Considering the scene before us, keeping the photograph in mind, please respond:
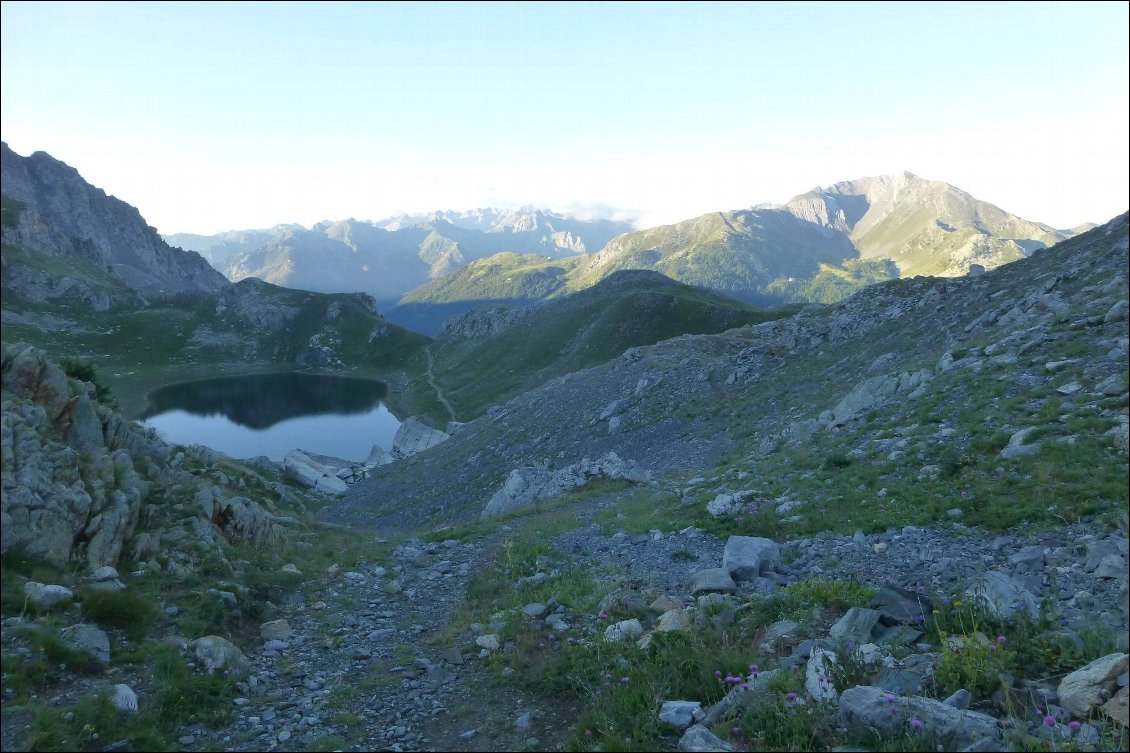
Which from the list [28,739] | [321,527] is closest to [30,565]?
[28,739]

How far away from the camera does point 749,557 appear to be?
12.7 meters

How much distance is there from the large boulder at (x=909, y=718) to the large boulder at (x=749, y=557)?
19.5 ft

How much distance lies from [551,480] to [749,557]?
19473 millimetres

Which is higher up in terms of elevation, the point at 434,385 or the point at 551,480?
the point at 551,480

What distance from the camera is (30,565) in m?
11.3

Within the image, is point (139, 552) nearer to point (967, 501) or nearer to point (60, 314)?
point (967, 501)

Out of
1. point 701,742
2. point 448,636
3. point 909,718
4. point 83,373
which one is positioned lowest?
point 448,636

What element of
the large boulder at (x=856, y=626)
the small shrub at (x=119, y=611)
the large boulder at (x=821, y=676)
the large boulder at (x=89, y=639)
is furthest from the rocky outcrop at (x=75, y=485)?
the large boulder at (x=856, y=626)

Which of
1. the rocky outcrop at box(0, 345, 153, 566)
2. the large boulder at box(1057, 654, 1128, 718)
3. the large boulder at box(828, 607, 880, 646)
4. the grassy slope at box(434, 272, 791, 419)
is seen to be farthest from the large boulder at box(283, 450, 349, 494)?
the large boulder at box(1057, 654, 1128, 718)

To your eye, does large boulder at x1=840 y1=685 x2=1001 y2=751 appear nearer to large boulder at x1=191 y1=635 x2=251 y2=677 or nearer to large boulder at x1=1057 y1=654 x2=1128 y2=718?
large boulder at x1=1057 y1=654 x2=1128 y2=718

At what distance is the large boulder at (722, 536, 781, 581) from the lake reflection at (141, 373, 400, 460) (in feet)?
271

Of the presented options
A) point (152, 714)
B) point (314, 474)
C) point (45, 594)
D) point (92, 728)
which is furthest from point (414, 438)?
point (92, 728)

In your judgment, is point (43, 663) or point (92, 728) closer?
point (92, 728)

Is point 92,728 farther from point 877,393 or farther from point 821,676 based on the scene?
point 877,393
